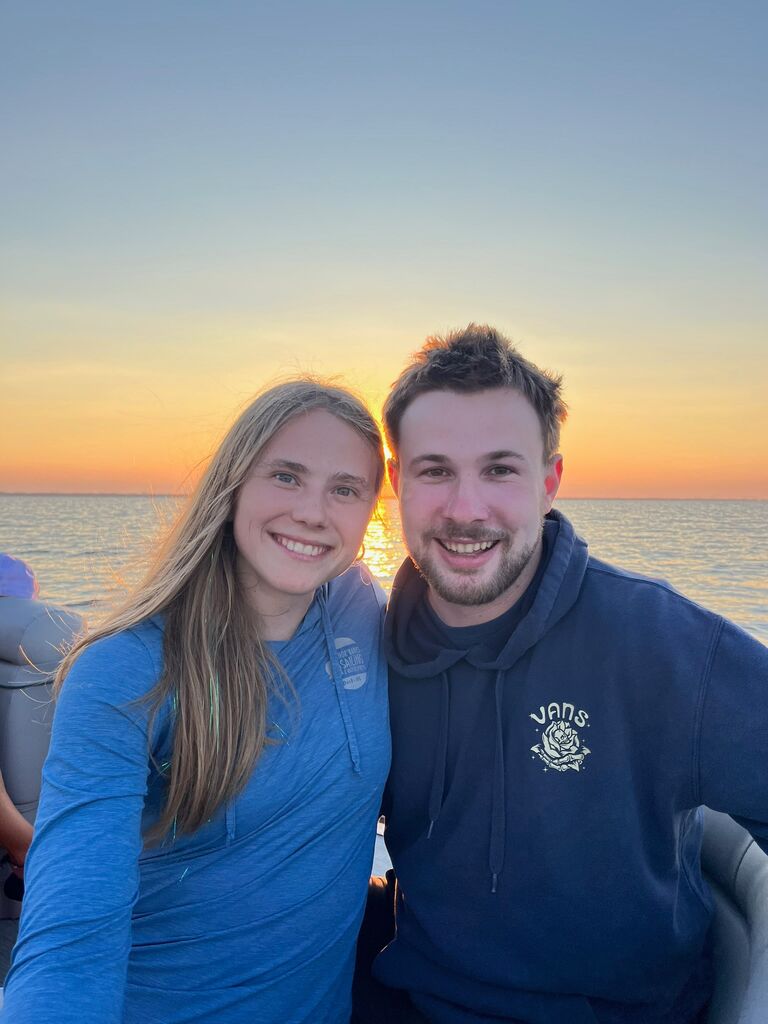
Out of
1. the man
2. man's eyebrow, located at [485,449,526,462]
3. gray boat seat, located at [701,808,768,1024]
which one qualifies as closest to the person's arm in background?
the man

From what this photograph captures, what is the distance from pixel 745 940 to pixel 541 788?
26.8 inches

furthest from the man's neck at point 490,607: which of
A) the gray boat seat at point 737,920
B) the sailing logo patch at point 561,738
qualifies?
the gray boat seat at point 737,920

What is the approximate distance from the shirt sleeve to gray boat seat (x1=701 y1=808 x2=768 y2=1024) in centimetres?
136

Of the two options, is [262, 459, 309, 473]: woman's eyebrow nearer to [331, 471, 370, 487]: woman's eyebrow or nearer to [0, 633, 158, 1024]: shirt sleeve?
[331, 471, 370, 487]: woman's eyebrow

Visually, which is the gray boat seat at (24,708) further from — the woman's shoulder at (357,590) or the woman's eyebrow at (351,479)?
the woman's eyebrow at (351,479)

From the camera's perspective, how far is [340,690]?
84.5 inches

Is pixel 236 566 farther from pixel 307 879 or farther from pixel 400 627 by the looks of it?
pixel 307 879

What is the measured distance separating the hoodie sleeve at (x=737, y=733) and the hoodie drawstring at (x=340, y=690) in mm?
892

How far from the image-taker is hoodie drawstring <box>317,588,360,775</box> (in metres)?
2.06

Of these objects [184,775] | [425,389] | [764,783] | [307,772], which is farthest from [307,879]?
[425,389]

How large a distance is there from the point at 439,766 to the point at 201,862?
0.70m

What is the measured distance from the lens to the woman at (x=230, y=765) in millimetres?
1584

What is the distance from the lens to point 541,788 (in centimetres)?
206

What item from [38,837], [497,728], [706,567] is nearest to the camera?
[38,837]
